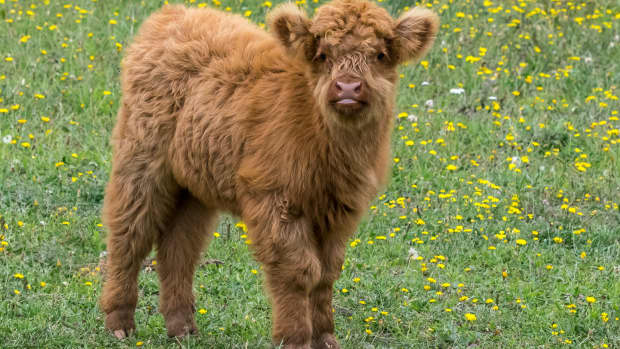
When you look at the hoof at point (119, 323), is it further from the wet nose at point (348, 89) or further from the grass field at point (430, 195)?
the wet nose at point (348, 89)

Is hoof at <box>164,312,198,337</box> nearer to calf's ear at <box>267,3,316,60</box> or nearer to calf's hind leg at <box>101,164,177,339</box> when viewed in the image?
calf's hind leg at <box>101,164,177,339</box>

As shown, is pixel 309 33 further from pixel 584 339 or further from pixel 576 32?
pixel 576 32

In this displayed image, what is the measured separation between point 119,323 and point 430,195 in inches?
111

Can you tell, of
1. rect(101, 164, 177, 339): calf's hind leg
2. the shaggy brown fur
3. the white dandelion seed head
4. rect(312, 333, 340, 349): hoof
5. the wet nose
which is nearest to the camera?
the wet nose

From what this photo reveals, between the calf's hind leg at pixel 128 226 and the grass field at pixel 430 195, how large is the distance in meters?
0.18

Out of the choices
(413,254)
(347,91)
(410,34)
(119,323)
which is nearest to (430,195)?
(413,254)

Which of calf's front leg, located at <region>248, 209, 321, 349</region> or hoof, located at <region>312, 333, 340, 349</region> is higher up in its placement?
calf's front leg, located at <region>248, 209, 321, 349</region>

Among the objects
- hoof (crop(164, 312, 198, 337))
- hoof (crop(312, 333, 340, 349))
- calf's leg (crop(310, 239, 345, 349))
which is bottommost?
hoof (crop(164, 312, 198, 337))

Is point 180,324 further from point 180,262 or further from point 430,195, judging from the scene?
point 430,195

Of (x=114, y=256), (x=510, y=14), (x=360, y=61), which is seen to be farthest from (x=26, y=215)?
(x=510, y=14)

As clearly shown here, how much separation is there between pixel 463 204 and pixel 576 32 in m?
3.18

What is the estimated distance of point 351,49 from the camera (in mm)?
5164

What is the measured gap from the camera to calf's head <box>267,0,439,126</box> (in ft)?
16.8

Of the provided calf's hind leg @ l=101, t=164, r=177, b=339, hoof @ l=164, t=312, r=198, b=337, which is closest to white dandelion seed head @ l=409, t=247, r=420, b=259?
hoof @ l=164, t=312, r=198, b=337
